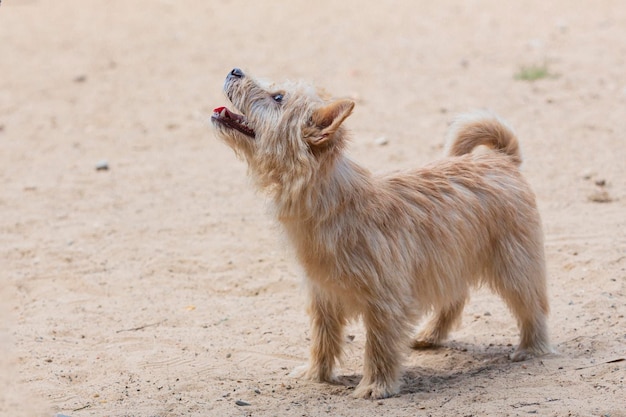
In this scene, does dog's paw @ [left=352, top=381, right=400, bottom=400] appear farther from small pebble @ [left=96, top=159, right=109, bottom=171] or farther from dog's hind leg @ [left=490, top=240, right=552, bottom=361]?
small pebble @ [left=96, top=159, right=109, bottom=171]

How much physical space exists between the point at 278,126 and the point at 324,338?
153 centimetres

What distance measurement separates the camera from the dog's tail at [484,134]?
620cm

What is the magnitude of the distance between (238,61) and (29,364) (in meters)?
8.74

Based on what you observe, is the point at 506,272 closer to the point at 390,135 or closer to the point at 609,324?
the point at 609,324

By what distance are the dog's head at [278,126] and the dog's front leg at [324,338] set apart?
1.07 metres

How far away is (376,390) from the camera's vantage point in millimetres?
5402

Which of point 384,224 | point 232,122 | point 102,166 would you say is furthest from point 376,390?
point 102,166

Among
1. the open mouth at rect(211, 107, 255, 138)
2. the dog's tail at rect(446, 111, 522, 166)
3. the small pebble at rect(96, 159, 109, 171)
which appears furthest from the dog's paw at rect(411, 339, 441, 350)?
the small pebble at rect(96, 159, 109, 171)

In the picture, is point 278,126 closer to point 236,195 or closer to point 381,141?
point 236,195

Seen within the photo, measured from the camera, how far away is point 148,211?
8.91m

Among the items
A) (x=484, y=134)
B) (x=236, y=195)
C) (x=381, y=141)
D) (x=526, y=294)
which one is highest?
(x=381, y=141)

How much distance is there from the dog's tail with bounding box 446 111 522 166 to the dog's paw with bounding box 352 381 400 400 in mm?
1891

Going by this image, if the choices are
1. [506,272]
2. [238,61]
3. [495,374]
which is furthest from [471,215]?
[238,61]

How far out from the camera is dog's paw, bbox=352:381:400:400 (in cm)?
539
